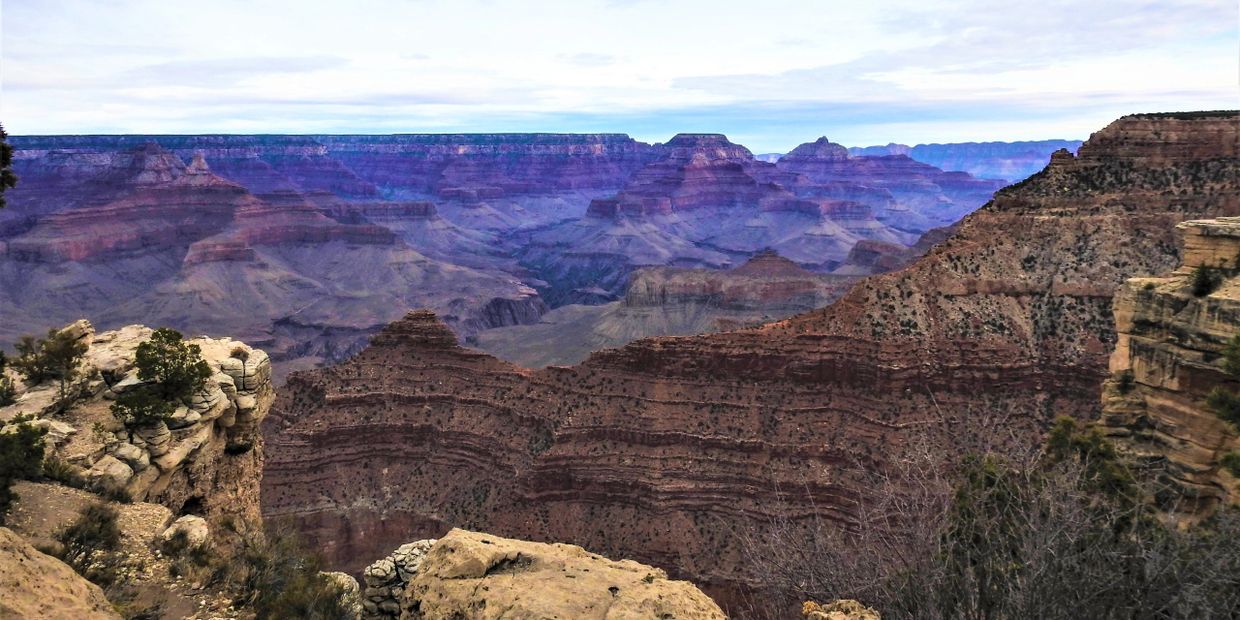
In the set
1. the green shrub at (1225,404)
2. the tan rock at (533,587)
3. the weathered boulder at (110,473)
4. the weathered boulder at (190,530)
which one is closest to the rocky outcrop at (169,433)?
the weathered boulder at (110,473)

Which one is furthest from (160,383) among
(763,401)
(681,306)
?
(681,306)

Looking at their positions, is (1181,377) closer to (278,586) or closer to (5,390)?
(278,586)

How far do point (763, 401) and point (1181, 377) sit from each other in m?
26.8

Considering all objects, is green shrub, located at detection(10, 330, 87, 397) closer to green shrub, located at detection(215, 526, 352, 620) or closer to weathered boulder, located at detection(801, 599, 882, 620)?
green shrub, located at detection(215, 526, 352, 620)

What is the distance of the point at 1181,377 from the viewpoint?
78.4 ft

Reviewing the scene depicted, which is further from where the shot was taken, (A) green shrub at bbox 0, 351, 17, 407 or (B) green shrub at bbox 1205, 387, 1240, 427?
(A) green shrub at bbox 0, 351, 17, 407

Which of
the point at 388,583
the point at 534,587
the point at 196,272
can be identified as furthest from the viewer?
the point at 196,272

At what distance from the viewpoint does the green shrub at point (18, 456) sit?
17172 millimetres

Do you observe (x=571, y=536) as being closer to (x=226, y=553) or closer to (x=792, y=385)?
(x=792, y=385)

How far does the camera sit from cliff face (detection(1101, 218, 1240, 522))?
73.9 ft

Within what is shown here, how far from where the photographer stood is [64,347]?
2280 cm

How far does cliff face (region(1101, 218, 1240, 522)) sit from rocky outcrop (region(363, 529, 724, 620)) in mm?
16409

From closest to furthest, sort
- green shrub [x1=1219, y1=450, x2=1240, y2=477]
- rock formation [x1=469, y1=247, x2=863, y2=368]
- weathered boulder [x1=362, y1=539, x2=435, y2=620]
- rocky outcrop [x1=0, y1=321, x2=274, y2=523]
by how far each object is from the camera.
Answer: weathered boulder [x1=362, y1=539, x2=435, y2=620], rocky outcrop [x1=0, y1=321, x2=274, y2=523], green shrub [x1=1219, y1=450, x2=1240, y2=477], rock formation [x1=469, y1=247, x2=863, y2=368]

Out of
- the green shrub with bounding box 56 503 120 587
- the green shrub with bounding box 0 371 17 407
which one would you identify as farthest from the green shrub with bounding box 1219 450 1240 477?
the green shrub with bounding box 0 371 17 407
